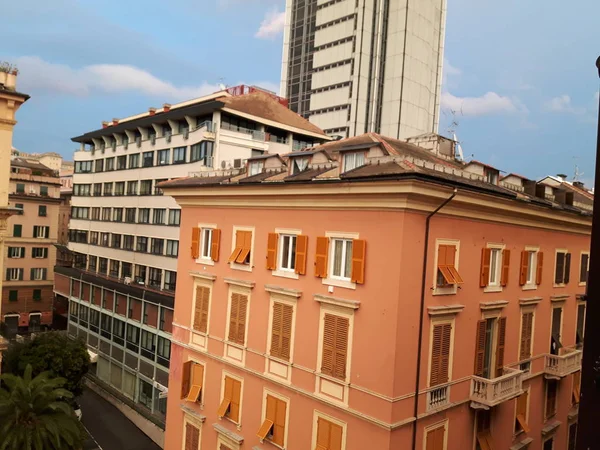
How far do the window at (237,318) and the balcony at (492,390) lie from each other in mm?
9287

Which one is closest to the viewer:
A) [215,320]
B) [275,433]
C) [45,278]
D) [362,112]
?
[275,433]

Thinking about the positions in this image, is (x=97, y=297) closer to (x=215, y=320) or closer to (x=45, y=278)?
(x=45, y=278)

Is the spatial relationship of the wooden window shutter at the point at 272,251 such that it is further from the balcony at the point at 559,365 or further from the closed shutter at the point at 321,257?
the balcony at the point at 559,365

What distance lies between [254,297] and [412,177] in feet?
29.0

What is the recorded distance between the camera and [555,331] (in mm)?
24125

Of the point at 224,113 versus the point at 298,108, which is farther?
the point at 298,108

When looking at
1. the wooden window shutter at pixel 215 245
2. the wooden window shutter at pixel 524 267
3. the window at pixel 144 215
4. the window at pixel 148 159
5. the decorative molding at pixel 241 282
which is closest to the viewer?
the decorative molding at pixel 241 282

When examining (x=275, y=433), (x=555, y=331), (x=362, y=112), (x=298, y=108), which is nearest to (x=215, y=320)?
(x=275, y=433)

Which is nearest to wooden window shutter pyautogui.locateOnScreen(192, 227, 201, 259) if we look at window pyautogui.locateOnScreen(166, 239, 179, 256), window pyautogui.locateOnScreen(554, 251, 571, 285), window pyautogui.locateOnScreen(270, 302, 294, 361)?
window pyautogui.locateOnScreen(270, 302, 294, 361)

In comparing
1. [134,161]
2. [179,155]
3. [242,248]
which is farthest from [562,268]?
[134,161]

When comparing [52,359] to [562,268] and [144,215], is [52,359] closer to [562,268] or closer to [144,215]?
[144,215]

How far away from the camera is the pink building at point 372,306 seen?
1603 cm

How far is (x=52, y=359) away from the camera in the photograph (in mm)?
34406

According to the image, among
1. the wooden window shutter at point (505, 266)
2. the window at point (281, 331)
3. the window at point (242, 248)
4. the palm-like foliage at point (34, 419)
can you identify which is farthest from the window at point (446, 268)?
the palm-like foliage at point (34, 419)
